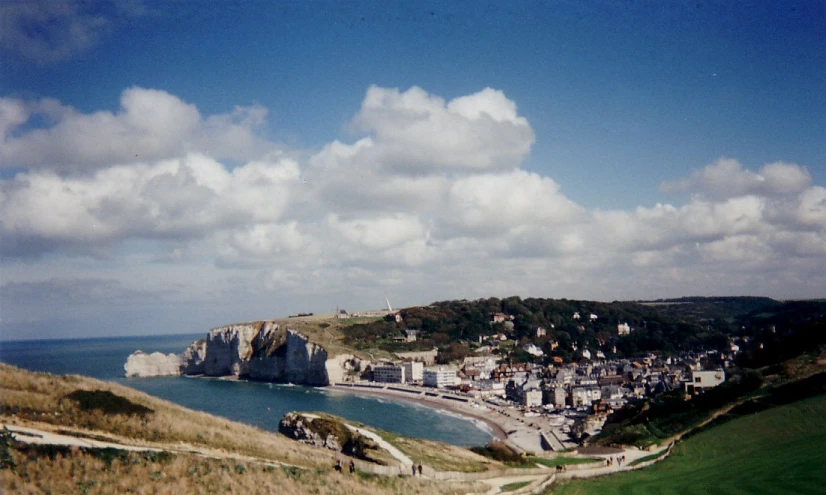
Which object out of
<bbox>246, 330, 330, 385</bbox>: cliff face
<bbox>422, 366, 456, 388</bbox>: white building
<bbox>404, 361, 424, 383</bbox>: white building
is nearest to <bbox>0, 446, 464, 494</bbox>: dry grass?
<bbox>422, 366, 456, 388</bbox>: white building

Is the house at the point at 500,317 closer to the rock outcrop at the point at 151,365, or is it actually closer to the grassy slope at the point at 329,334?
the grassy slope at the point at 329,334

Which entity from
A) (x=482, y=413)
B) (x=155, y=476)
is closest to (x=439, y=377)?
(x=482, y=413)

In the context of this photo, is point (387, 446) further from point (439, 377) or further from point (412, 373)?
point (412, 373)

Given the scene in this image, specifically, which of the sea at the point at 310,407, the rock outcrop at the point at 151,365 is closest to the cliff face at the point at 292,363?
the sea at the point at 310,407

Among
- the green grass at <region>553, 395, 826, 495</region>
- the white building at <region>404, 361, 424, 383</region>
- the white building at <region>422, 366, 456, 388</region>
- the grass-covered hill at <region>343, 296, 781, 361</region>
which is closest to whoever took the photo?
the green grass at <region>553, 395, 826, 495</region>

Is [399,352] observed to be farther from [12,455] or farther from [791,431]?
[12,455]

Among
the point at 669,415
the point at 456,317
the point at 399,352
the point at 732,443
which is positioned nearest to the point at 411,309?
the point at 456,317

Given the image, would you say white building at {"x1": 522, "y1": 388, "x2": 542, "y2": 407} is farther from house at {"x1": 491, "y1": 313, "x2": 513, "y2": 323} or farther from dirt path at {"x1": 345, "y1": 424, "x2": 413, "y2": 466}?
house at {"x1": 491, "y1": 313, "x2": 513, "y2": 323}
